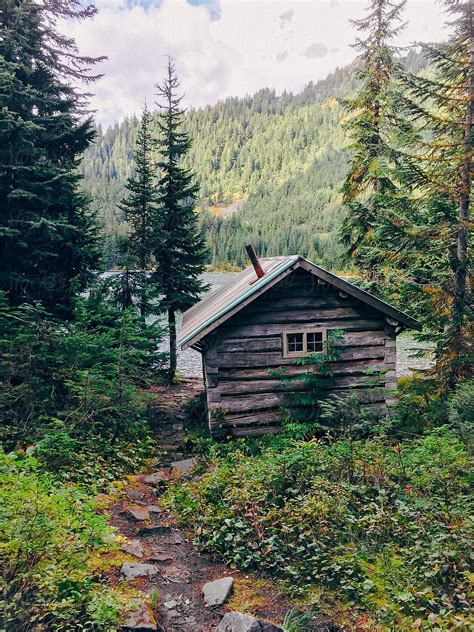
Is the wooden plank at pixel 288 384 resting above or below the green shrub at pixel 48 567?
above

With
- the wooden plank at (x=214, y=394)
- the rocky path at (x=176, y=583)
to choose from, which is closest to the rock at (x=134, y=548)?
the rocky path at (x=176, y=583)

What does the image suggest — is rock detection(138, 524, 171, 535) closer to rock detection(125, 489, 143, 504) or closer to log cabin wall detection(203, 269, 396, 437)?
rock detection(125, 489, 143, 504)

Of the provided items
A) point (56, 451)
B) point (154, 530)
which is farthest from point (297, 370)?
point (56, 451)

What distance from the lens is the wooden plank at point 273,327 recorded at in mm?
11102

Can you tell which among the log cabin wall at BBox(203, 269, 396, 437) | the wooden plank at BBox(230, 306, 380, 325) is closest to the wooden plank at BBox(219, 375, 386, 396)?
the log cabin wall at BBox(203, 269, 396, 437)

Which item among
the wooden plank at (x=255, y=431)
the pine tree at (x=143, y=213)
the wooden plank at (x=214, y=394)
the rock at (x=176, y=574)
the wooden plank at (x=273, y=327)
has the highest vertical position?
the pine tree at (x=143, y=213)

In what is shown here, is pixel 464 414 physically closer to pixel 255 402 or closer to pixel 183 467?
pixel 255 402

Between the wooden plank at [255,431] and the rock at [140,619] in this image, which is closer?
the rock at [140,619]

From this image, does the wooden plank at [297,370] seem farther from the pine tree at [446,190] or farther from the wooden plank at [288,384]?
the pine tree at [446,190]

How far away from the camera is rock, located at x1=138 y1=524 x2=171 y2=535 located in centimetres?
713

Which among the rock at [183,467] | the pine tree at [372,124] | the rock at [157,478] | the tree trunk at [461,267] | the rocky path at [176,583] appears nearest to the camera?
the rocky path at [176,583]

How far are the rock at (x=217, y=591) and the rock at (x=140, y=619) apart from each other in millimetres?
787

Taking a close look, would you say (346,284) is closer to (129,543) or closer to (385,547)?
(385,547)

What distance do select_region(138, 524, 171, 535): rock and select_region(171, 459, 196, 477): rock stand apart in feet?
7.59
